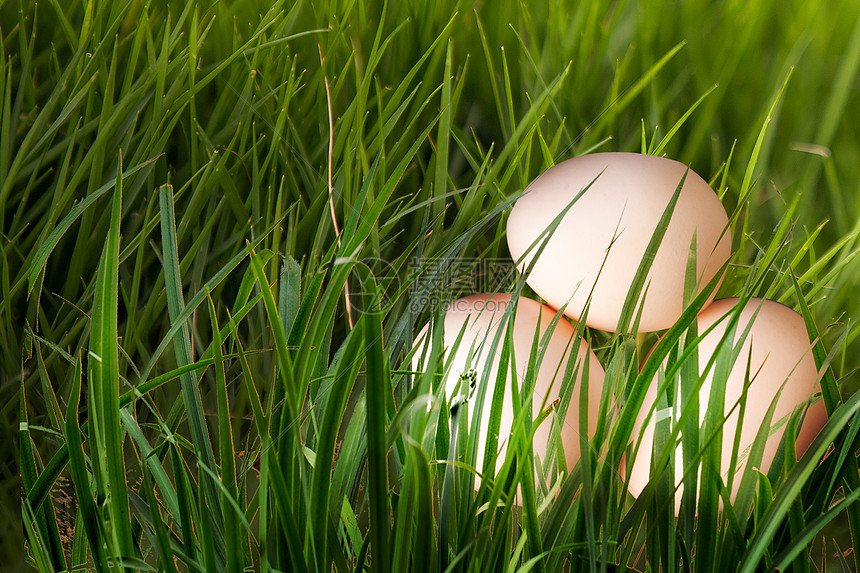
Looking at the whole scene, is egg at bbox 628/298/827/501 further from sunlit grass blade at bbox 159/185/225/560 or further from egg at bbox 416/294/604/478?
sunlit grass blade at bbox 159/185/225/560

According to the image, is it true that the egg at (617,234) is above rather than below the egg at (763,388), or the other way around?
above

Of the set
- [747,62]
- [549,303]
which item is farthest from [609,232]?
[747,62]

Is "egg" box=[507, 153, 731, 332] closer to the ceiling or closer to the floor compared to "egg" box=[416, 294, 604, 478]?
closer to the ceiling

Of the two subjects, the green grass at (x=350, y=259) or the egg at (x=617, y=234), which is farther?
the egg at (x=617, y=234)

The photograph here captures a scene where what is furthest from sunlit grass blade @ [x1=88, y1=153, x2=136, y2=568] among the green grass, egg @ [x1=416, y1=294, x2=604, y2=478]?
egg @ [x1=416, y1=294, x2=604, y2=478]

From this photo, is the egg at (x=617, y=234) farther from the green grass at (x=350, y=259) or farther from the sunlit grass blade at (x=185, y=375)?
the sunlit grass blade at (x=185, y=375)

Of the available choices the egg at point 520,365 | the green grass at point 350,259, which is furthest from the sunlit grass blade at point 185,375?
the egg at point 520,365
